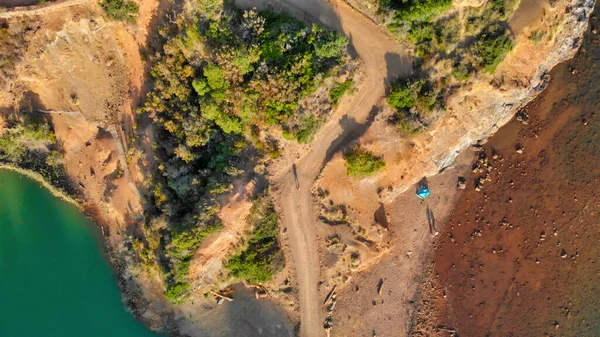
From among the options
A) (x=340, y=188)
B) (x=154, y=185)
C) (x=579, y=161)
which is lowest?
(x=579, y=161)

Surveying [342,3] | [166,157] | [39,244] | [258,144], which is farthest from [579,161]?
[39,244]

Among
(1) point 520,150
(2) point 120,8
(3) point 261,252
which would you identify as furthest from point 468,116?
(2) point 120,8

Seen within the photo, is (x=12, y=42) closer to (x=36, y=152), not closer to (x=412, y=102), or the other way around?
(x=36, y=152)

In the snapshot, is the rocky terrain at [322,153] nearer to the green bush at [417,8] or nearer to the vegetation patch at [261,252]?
the vegetation patch at [261,252]

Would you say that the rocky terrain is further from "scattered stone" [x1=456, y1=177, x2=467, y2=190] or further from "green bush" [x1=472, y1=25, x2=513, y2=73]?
"green bush" [x1=472, y1=25, x2=513, y2=73]

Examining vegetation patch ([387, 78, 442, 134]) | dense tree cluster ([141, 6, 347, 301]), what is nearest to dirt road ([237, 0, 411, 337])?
vegetation patch ([387, 78, 442, 134])

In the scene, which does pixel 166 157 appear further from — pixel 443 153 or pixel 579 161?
pixel 579 161
